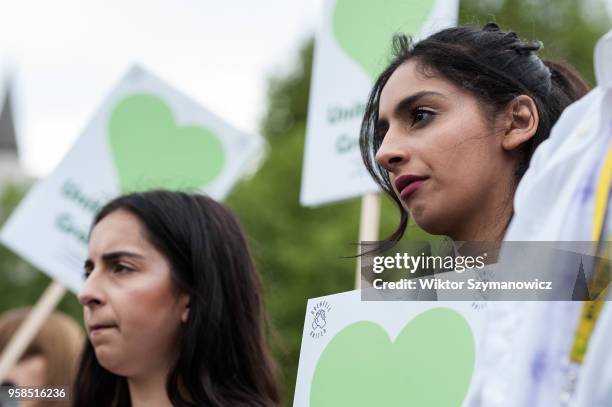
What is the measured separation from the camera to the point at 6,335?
174 inches

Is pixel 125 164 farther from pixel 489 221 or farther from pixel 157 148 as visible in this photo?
pixel 489 221

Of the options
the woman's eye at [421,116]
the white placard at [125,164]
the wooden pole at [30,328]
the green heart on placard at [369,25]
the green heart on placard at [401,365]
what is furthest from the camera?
the white placard at [125,164]

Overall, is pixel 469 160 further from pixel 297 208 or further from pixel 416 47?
pixel 297 208

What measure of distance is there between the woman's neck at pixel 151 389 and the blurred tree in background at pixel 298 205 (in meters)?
11.8

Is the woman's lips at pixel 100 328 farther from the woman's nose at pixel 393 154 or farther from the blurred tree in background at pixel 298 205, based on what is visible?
the blurred tree in background at pixel 298 205

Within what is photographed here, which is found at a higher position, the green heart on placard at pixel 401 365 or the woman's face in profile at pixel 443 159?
the woman's face in profile at pixel 443 159

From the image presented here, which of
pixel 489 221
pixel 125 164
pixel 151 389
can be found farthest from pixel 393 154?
pixel 125 164

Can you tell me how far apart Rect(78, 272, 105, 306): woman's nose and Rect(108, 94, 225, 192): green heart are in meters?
1.51

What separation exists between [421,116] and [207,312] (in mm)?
1081

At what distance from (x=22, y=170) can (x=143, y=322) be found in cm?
5713

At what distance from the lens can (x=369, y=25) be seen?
3.84 metres

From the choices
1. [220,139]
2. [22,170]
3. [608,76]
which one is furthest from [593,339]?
[22,170]

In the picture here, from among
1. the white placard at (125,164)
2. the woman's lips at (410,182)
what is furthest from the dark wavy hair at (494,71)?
the white placard at (125,164)

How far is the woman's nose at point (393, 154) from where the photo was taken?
1.92 meters
